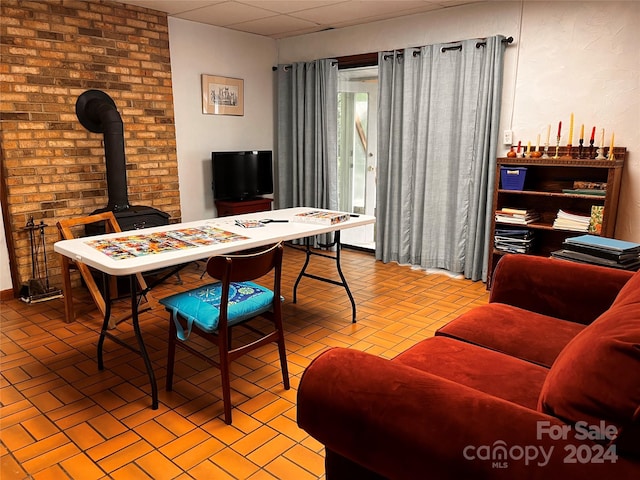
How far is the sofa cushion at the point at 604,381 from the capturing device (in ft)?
3.14

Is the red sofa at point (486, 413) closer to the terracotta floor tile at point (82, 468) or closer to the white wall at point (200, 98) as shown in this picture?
the terracotta floor tile at point (82, 468)

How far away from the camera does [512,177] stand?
370 centimetres

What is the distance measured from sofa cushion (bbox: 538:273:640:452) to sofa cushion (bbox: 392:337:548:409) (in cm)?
31

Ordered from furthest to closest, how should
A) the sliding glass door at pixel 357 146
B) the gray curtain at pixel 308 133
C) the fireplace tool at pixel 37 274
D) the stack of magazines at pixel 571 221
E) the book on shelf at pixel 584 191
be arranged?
the sliding glass door at pixel 357 146 → the gray curtain at pixel 308 133 → the fireplace tool at pixel 37 274 → the stack of magazines at pixel 571 221 → the book on shelf at pixel 584 191

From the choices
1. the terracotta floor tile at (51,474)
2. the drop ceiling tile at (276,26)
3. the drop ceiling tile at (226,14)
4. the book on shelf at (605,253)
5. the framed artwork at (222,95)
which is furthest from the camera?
the framed artwork at (222,95)

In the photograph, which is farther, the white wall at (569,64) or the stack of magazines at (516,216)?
the stack of magazines at (516,216)

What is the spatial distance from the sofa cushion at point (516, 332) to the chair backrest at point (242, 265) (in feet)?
2.64

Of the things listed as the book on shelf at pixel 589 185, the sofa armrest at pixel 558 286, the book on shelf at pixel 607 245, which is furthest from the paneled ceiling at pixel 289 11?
the sofa armrest at pixel 558 286

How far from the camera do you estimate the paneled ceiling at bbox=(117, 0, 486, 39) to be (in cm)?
392

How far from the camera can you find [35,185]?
3660mm

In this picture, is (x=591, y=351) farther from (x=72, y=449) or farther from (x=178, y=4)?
(x=178, y=4)

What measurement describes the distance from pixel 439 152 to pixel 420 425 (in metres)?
3.47

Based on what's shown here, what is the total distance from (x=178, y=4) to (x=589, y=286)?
375 centimetres

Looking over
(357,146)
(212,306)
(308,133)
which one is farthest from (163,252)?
(357,146)
